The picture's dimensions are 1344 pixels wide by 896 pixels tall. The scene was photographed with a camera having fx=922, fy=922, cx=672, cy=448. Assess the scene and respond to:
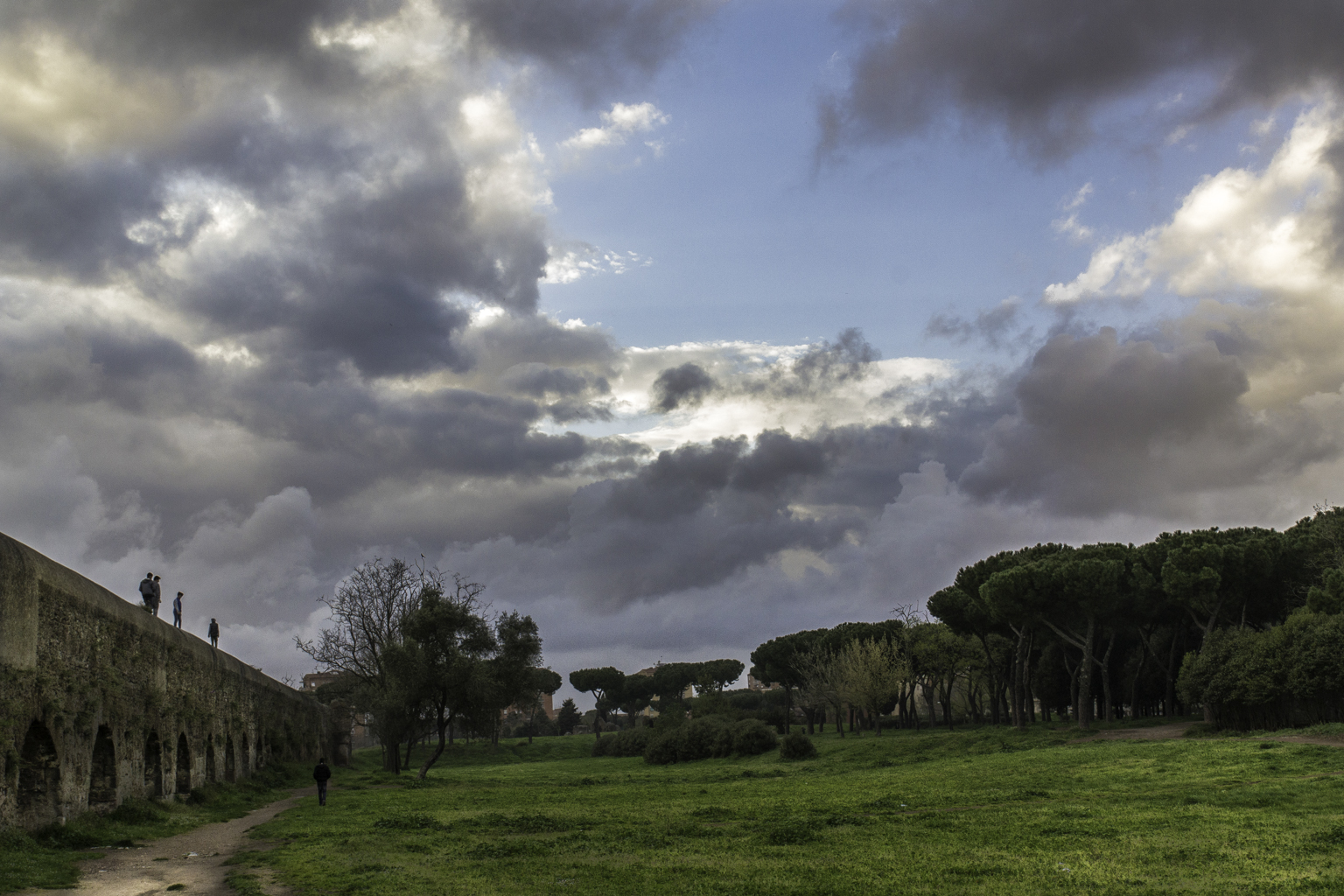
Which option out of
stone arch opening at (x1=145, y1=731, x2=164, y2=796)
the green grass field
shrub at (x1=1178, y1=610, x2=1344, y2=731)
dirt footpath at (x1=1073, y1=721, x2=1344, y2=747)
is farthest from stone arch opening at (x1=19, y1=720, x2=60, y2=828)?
shrub at (x1=1178, y1=610, x2=1344, y2=731)

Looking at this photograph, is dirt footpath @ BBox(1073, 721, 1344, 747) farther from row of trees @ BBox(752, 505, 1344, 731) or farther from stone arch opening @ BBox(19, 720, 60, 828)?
stone arch opening @ BBox(19, 720, 60, 828)

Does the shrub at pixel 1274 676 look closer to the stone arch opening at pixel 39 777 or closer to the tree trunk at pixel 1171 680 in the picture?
the tree trunk at pixel 1171 680

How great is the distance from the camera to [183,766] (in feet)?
97.1

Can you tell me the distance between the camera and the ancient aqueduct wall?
58.0ft

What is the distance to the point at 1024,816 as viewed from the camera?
19812 millimetres

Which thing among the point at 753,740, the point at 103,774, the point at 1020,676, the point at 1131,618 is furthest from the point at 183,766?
the point at 1131,618

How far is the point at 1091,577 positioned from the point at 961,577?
11459mm

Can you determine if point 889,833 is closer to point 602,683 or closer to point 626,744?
point 626,744

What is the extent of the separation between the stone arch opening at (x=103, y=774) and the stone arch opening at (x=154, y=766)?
3351mm

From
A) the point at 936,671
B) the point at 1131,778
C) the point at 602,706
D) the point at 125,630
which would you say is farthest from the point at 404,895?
the point at 602,706

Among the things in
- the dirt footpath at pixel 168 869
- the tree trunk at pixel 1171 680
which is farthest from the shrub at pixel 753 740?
the dirt footpath at pixel 168 869

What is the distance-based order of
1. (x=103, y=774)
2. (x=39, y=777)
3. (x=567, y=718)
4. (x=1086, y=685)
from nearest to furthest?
1. (x=39, y=777)
2. (x=103, y=774)
3. (x=1086, y=685)
4. (x=567, y=718)

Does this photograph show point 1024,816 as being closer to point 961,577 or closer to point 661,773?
point 661,773

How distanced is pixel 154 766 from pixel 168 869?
37.3ft
